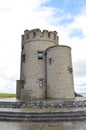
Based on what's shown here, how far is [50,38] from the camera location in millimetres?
21734

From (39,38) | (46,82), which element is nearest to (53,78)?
(46,82)

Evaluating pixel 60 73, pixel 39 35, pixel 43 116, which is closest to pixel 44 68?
pixel 60 73

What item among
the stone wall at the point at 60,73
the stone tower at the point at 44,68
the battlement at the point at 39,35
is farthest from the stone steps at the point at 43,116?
the battlement at the point at 39,35

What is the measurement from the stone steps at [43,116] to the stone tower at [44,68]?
27.9ft

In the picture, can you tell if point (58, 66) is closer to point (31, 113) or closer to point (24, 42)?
point (24, 42)

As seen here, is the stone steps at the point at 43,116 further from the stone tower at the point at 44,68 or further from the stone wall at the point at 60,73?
the stone tower at the point at 44,68

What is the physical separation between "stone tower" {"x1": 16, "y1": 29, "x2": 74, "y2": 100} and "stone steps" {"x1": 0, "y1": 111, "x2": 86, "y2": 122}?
27.9 feet

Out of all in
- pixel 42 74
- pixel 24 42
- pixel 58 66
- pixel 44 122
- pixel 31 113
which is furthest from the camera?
pixel 24 42

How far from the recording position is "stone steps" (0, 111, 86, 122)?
9.82m

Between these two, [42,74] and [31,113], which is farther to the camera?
[42,74]

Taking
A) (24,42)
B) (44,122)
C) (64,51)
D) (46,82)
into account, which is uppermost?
(24,42)

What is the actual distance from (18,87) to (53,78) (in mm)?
5962

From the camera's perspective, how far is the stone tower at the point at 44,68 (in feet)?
62.8

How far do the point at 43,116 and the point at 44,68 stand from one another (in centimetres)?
1129
